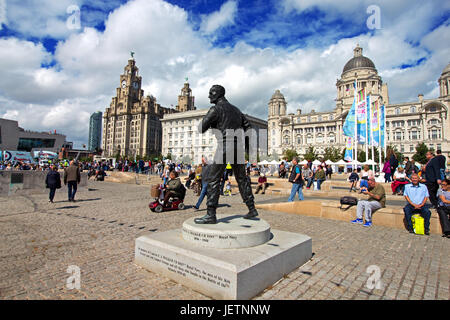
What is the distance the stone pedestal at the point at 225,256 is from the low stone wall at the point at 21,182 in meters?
14.0

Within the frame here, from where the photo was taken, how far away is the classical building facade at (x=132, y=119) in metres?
120

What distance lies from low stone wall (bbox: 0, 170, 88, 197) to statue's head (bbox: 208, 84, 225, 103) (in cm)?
1451

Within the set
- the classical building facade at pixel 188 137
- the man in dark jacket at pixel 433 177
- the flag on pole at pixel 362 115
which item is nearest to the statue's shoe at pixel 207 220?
the man in dark jacket at pixel 433 177

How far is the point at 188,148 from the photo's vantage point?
314ft

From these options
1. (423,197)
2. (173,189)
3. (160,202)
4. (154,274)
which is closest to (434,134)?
(423,197)

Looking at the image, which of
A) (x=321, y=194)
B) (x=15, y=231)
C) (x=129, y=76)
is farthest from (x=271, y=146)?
(x=15, y=231)

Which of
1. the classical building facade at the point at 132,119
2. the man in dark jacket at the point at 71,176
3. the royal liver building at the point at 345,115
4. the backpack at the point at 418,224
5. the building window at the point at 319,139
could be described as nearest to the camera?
the backpack at the point at 418,224

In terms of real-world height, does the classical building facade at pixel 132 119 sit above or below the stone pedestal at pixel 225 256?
above

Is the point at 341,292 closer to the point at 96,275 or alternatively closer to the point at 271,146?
the point at 96,275

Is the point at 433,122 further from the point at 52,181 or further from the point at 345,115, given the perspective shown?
the point at 52,181

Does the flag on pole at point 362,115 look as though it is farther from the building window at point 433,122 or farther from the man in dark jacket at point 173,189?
the building window at point 433,122

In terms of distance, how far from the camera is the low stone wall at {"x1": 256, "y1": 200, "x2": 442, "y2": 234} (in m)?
7.04
